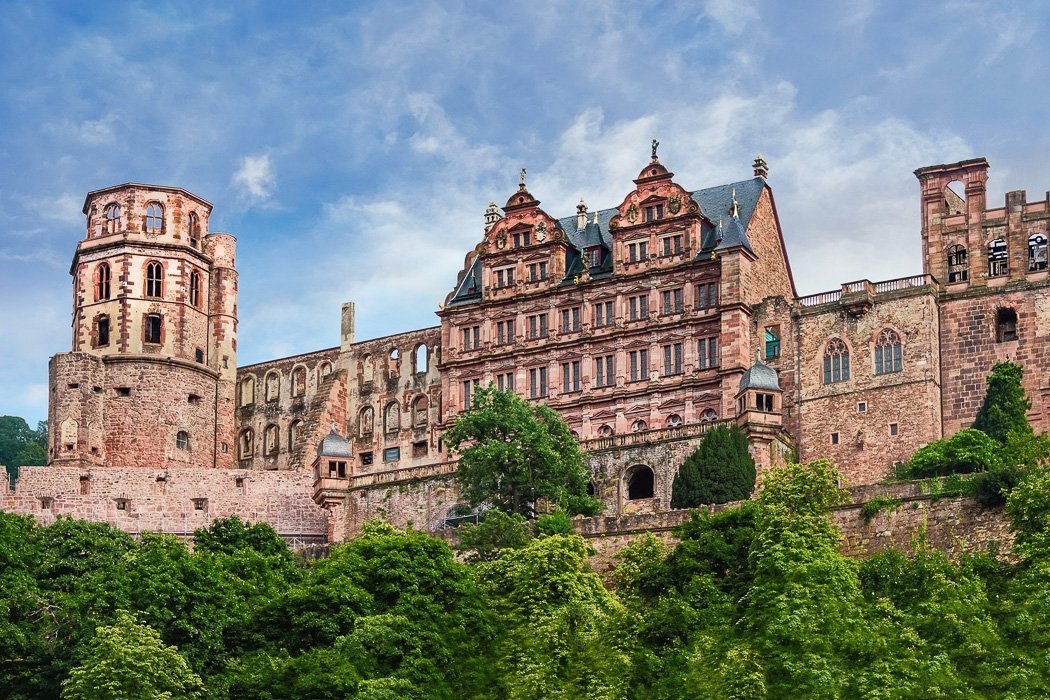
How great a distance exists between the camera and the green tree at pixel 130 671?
7388cm

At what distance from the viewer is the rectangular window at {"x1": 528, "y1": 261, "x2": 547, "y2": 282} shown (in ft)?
356

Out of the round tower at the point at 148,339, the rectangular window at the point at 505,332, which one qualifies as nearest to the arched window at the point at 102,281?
the round tower at the point at 148,339

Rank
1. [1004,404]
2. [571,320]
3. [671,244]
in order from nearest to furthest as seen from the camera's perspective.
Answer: [1004,404] → [671,244] → [571,320]

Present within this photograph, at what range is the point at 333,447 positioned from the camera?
106m

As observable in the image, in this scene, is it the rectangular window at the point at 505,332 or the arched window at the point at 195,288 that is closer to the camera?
the rectangular window at the point at 505,332

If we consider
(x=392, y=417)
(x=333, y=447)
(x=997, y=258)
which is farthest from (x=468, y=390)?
(x=997, y=258)

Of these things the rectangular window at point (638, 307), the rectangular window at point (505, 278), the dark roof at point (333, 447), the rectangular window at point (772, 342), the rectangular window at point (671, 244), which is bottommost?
the dark roof at point (333, 447)

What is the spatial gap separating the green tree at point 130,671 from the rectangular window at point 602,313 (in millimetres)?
35157

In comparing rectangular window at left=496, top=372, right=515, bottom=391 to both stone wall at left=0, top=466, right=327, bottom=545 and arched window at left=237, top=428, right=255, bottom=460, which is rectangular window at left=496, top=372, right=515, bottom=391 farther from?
arched window at left=237, top=428, right=255, bottom=460

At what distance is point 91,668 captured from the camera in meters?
74.4

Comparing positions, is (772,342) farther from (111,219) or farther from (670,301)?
(111,219)

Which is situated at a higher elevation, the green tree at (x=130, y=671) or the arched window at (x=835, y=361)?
the arched window at (x=835, y=361)

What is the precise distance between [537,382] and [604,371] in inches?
139

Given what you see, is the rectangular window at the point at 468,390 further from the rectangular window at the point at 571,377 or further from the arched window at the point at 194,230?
the arched window at the point at 194,230
